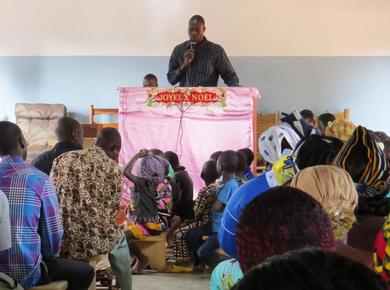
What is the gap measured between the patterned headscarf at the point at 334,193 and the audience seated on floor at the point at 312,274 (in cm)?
91

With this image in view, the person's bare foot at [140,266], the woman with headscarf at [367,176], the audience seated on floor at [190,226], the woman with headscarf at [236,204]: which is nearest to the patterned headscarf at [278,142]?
the woman with headscarf at [236,204]

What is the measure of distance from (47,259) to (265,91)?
589 centimetres

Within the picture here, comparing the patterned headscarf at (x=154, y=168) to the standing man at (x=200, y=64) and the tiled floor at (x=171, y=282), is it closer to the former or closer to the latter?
the tiled floor at (x=171, y=282)

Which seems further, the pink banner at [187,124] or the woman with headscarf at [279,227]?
Result: the pink banner at [187,124]

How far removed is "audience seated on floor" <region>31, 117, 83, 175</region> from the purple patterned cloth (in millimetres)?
714

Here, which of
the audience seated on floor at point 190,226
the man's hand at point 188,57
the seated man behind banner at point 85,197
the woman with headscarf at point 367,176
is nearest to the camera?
the woman with headscarf at point 367,176

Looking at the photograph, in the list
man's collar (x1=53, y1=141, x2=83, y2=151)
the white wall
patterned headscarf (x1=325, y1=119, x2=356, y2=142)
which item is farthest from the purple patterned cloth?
the white wall

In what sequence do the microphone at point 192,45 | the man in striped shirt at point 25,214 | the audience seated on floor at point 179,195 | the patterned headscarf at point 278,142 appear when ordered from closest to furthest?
the patterned headscarf at point 278,142 < the man in striped shirt at point 25,214 < the audience seated on floor at point 179,195 < the microphone at point 192,45

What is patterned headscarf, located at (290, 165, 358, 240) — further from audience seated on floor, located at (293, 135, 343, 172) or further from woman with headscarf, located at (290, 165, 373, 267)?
audience seated on floor, located at (293, 135, 343, 172)

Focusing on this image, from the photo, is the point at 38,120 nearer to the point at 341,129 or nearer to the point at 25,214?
the point at 25,214

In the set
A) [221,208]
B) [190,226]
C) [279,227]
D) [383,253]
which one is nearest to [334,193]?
[383,253]

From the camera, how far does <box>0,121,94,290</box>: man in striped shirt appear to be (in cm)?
255

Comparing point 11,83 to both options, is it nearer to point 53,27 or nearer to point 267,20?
point 53,27

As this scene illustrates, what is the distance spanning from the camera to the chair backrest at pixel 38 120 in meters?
7.95
